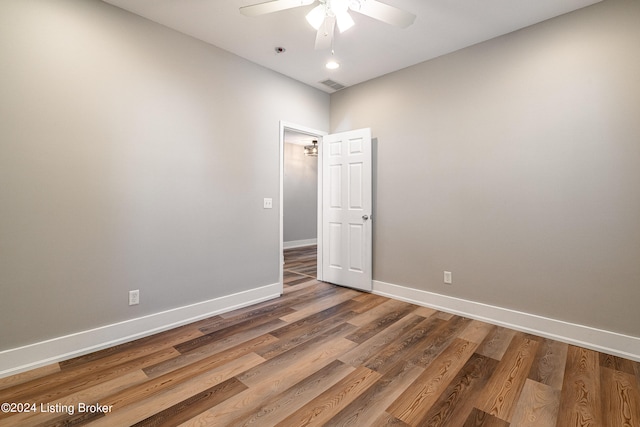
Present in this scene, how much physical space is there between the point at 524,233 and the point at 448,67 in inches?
73.6

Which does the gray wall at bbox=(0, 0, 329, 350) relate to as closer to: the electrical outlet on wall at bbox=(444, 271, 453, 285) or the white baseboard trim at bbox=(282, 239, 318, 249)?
the electrical outlet on wall at bbox=(444, 271, 453, 285)

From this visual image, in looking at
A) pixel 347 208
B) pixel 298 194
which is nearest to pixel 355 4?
pixel 347 208

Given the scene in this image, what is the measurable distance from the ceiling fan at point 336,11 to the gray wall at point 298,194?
504 cm

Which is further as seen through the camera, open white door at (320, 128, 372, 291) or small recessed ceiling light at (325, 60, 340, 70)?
open white door at (320, 128, 372, 291)

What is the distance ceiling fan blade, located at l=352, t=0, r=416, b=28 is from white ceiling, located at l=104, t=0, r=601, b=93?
0.54 m

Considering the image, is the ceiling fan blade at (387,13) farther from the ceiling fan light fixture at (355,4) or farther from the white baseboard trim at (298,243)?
the white baseboard trim at (298,243)

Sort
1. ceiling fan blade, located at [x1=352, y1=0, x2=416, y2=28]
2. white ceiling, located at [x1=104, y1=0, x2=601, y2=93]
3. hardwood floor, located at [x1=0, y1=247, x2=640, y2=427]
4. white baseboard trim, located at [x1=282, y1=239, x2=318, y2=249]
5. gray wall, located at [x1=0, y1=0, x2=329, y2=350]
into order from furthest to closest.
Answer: white baseboard trim, located at [x1=282, y1=239, x2=318, y2=249] < white ceiling, located at [x1=104, y1=0, x2=601, y2=93] < gray wall, located at [x1=0, y1=0, x2=329, y2=350] < ceiling fan blade, located at [x1=352, y1=0, x2=416, y2=28] < hardwood floor, located at [x1=0, y1=247, x2=640, y2=427]

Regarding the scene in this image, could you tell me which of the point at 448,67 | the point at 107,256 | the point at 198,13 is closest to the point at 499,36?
the point at 448,67

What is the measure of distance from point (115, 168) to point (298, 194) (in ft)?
16.9

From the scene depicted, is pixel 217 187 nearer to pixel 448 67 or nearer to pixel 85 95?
pixel 85 95

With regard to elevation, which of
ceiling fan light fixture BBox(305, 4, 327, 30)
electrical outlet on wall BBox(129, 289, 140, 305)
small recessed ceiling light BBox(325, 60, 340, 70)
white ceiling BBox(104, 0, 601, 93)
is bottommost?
electrical outlet on wall BBox(129, 289, 140, 305)

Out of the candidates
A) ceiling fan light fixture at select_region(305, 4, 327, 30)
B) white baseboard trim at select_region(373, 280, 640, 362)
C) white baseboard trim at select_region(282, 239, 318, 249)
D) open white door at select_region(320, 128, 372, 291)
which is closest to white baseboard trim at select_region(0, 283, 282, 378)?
open white door at select_region(320, 128, 372, 291)

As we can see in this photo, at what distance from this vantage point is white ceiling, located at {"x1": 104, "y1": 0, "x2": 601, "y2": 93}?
2.28m

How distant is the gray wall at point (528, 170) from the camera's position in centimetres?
218
